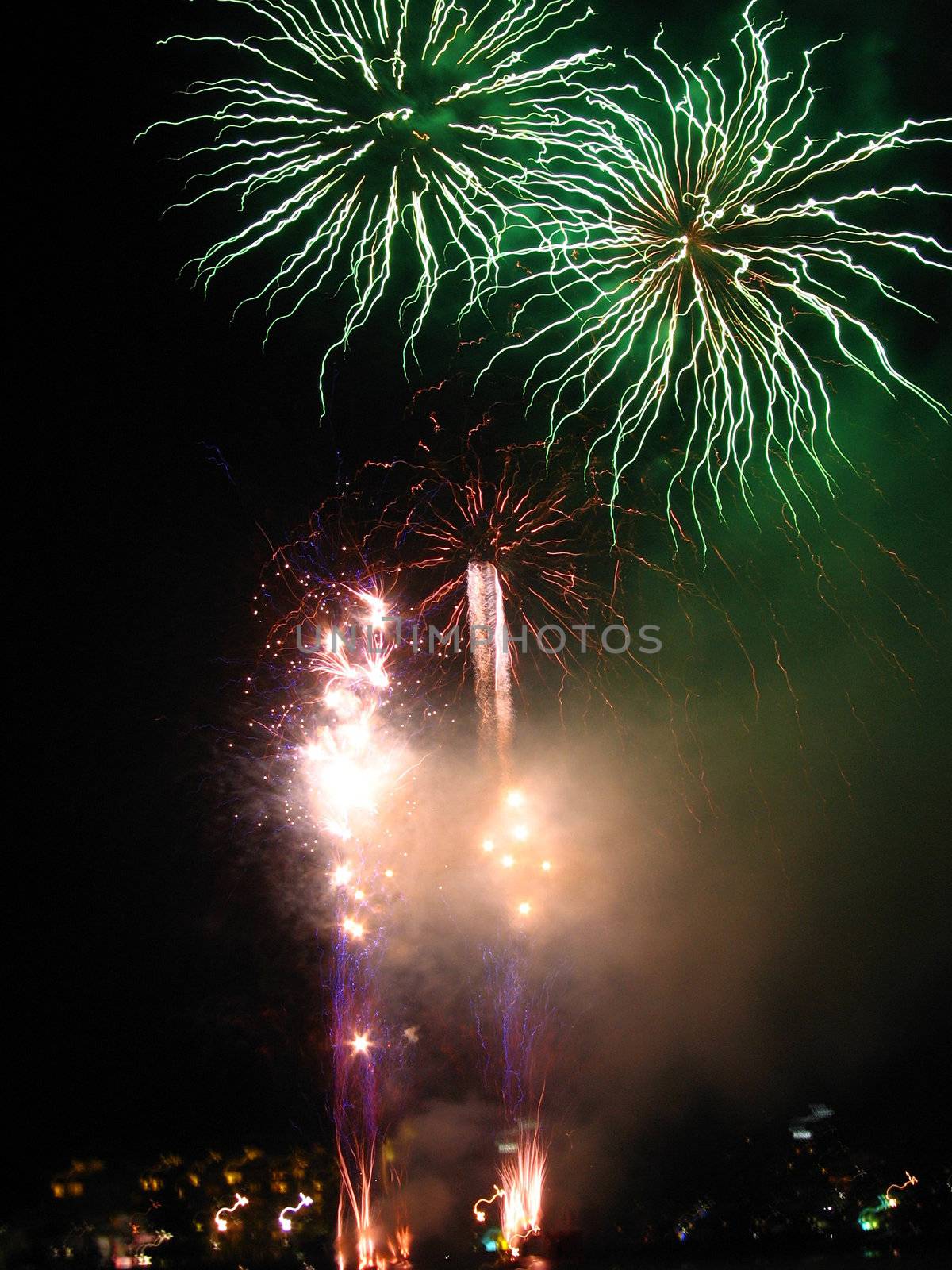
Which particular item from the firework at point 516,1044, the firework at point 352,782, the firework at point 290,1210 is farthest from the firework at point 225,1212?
the firework at point 516,1044

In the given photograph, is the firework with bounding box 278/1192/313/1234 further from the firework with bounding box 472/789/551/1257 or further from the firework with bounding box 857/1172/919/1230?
the firework with bounding box 857/1172/919/1230

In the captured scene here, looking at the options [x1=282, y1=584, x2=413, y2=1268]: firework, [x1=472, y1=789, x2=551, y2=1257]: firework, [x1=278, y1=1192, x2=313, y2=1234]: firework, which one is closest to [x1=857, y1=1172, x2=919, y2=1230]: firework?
[x1=472, y1=789, x2=551, y2=1257]: firework

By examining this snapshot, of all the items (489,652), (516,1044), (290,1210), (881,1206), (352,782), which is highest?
(489,652)

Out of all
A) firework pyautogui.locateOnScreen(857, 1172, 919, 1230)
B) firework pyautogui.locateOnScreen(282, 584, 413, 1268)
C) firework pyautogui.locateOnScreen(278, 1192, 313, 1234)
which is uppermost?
firework pyautogui.locateOnScreen(282, 584, 413, 1268)

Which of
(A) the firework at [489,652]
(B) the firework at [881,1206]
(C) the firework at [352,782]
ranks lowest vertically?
(B) the firework at [881,1206]

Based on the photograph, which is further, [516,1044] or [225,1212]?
[225,1212]

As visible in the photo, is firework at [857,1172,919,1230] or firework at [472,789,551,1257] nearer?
firework at [857,1172,919,1230]

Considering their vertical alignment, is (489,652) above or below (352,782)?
above

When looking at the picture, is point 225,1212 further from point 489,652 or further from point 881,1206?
point 489,652

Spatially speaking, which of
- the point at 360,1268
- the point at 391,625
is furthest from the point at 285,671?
the point at 360,1268

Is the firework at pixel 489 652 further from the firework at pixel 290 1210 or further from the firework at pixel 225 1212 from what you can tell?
the firework at pixel 225 1212

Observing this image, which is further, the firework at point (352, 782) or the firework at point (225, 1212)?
the firework at point (225, 1212)

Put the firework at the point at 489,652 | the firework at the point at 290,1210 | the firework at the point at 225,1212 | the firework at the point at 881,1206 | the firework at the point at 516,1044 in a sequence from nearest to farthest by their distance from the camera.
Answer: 1. the firework at the point at 489,652
2. the firework at the point at 881,1206
3. the firework at the point at 516,1044
4. the firework at the point at 290,1210
5. the firework at the point at 225,1212

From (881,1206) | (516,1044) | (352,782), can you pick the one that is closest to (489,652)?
(352,782)
